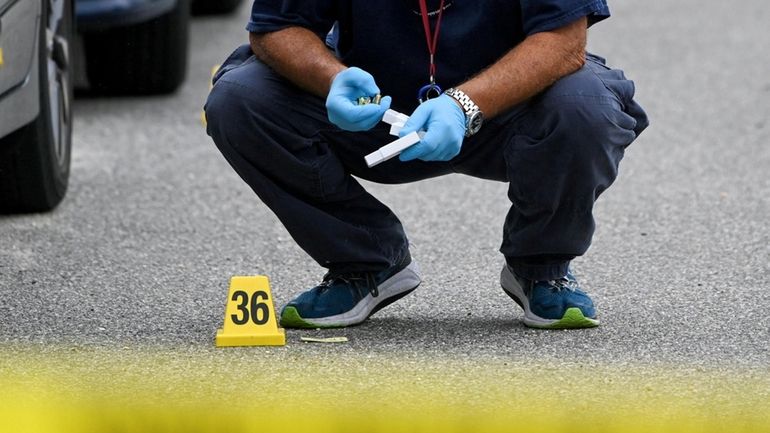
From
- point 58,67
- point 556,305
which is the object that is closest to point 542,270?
point 556,305

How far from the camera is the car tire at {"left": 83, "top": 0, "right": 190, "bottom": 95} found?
6.50m

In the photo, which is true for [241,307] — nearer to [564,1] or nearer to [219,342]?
[219,342]

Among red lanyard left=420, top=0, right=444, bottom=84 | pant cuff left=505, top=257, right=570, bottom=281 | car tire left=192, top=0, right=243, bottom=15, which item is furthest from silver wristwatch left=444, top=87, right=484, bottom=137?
car tire left=192, top=0, right=243, bottom=15

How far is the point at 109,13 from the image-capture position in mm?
6207

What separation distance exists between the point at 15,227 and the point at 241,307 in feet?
4.87

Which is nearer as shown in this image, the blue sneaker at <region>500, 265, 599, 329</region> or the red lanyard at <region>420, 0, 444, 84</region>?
the red lanyard at <region>420, 0, 444, 84</region>

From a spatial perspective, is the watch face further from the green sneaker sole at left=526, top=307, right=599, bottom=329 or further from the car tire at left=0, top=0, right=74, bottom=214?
the car tire at left=0, top=0, right=74, bottom=214

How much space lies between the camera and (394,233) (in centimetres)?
371

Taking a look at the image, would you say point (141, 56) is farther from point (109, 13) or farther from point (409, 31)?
point (409, 31)

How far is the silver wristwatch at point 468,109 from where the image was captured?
331cm

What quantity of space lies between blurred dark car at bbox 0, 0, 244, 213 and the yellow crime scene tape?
1195 mm

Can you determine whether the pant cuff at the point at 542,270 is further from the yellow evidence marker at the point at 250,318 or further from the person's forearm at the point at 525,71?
the yellow evidence marker at the point at 250,318

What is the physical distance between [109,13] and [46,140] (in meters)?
1.62

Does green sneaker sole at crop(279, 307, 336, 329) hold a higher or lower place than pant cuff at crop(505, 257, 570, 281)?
lower
